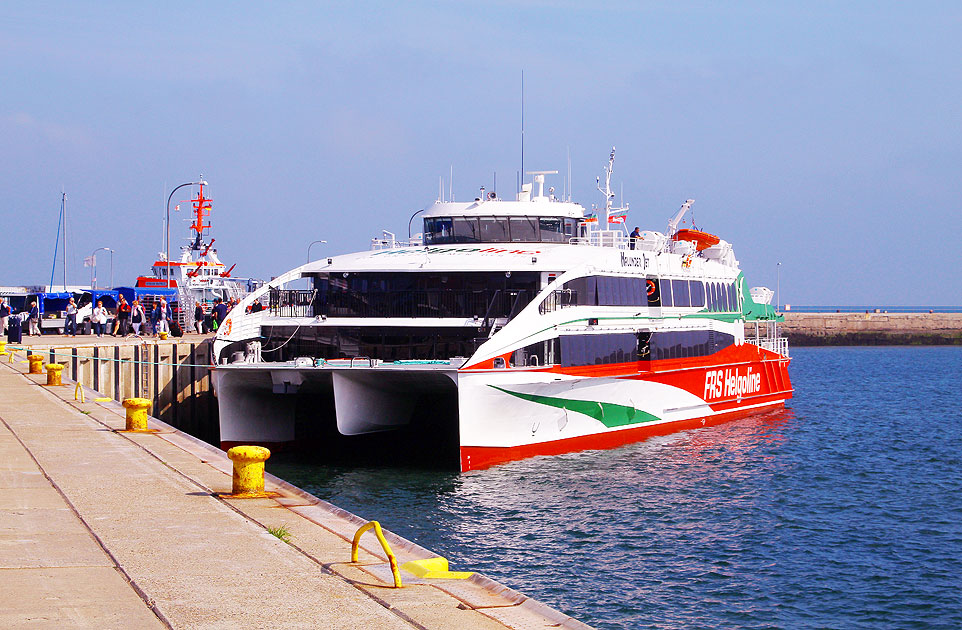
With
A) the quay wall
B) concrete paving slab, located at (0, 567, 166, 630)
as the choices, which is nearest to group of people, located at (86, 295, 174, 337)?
the quay wall

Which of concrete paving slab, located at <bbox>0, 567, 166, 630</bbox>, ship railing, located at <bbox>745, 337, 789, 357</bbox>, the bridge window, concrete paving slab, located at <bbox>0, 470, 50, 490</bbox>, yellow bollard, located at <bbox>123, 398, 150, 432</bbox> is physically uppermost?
the bridge window

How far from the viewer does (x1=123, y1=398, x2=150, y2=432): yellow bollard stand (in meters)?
18.4

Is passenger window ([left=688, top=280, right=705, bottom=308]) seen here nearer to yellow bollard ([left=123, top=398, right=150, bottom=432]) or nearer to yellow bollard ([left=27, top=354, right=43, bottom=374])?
yellow bollard ([left=123, top=398, right=150, bottom=432])

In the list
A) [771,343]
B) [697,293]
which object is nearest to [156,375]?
[697,293]

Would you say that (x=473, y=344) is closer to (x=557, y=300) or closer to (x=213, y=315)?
(x=557, y=300)

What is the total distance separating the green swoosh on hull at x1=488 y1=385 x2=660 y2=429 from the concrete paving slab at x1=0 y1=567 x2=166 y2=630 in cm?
1271

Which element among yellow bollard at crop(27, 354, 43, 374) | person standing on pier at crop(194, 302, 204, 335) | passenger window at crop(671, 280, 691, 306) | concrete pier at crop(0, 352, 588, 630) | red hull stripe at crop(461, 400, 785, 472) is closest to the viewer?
concrete pier at crop(0, 352, 588, 630)

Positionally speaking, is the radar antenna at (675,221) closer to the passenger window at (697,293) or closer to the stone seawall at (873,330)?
the passenger window at (697,293)

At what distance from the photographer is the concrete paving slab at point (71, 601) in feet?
26.1

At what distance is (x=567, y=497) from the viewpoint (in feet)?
64.7

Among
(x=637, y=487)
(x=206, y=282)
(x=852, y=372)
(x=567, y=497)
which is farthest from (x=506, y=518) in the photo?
(x=852, y=372)

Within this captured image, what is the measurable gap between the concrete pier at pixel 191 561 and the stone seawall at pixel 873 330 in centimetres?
10108

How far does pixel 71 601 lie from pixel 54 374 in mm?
18167

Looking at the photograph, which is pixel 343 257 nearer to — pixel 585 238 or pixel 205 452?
pixel 585 238
